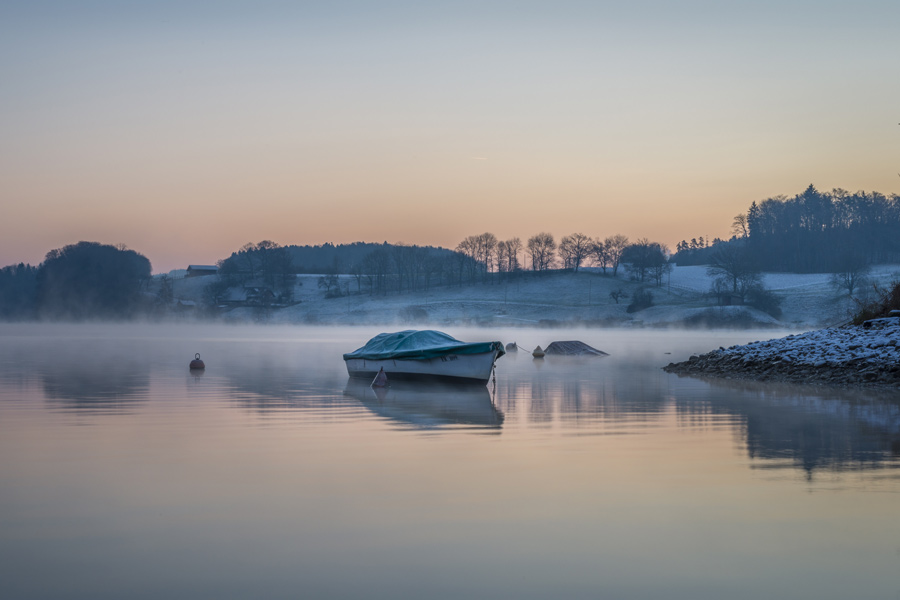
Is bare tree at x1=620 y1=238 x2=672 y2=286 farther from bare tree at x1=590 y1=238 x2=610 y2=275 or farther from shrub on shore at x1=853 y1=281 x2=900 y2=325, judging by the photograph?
shrub on shore at x1=853 y1=281 x2=900 y2=325

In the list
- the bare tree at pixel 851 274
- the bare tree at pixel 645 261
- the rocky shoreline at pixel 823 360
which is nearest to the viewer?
the rocky shoreline at pixel 823 360

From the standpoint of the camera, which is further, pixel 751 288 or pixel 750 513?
pixel 751 288

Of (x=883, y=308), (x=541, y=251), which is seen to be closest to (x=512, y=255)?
(x=541, y=251)

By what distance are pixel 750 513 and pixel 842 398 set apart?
671 inches

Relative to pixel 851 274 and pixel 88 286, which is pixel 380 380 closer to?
pixel 851 274

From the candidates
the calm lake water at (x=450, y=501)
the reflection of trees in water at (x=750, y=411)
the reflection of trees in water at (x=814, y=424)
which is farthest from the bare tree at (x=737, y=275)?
the calm lake water at (x=450, y=501)

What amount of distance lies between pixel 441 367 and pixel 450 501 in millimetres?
22198

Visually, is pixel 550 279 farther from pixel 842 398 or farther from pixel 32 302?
pixel 842 398

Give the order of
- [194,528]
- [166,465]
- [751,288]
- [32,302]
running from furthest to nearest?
1. [32,302]
2. [751,288]
3. [166,465]
4. [194,528]

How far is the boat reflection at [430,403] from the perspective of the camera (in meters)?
21.4

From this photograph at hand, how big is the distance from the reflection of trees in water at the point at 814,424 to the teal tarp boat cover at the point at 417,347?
893 centimetres

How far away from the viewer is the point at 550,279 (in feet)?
588

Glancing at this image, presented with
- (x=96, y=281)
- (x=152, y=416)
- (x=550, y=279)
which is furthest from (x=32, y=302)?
(x=152, y=416)

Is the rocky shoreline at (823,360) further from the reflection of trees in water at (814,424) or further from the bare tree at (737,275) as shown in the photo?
the bare tree at (737,275)
